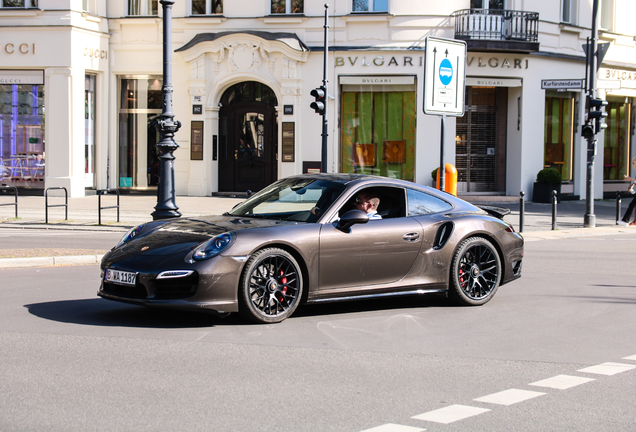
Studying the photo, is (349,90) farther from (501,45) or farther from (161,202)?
(161,202)

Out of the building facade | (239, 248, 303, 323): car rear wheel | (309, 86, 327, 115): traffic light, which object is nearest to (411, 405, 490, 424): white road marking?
(239, 248, 303, 323): car rear wheel

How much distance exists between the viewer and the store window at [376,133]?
26.9 m

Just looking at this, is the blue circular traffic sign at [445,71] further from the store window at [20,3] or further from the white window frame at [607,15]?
Answer: the white window frame at [607,15]

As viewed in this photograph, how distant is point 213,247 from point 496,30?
21393mm

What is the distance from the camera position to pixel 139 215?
798 inches

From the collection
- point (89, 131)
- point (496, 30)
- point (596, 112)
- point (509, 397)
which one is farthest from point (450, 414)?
point (89, 131)

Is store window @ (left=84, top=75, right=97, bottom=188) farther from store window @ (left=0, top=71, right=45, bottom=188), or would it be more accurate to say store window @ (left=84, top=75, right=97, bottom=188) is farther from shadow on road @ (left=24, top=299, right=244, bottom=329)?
shadow on road @ (left=24, top=299, right=244, bottom=329)

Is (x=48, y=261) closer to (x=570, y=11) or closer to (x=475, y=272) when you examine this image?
(x=475, y=272)

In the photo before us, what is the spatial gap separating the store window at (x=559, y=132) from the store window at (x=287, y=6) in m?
9.17

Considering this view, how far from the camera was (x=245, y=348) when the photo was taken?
20.5ft

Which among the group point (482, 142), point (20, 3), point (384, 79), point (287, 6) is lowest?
point (482, 142)

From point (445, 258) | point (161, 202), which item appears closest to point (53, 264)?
point (161, 202)

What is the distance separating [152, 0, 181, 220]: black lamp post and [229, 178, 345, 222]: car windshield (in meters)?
7.21

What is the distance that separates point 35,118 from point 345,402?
24.0 meters
